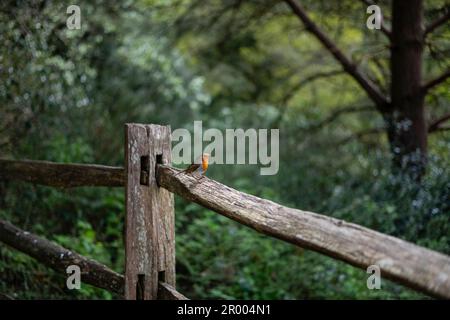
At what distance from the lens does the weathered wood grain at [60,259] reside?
3340 mm

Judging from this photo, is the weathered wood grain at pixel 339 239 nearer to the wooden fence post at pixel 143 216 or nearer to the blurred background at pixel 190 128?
the wooden fence post at pixel 143 216

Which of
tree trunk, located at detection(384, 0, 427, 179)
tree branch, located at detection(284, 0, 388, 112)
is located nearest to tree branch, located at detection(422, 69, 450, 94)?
tree trunk, located at detection(384, 0, 427, 179)

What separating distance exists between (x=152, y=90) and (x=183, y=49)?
126 inches

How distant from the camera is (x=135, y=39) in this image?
29.4ft

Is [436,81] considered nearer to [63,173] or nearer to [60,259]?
[63,173]

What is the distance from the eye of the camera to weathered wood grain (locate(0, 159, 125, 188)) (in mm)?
3496

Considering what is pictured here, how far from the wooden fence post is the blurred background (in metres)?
1.62

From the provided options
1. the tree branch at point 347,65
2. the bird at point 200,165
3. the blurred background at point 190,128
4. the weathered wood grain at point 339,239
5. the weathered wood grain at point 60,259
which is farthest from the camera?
the tree branch at point 347,65

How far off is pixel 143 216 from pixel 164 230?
0.52ft

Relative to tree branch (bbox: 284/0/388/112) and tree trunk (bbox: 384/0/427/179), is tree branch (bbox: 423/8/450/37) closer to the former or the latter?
tree trunk (bbox: 384/0/427/179)

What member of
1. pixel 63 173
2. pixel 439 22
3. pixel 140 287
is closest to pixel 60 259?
pixel 63 173

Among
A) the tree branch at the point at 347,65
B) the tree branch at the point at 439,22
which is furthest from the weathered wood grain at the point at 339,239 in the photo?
the tree branch at the point at 347,65
